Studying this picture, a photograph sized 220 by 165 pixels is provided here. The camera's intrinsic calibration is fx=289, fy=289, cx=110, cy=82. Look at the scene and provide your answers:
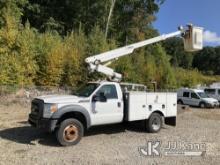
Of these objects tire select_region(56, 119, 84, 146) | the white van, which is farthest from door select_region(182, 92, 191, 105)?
tire select_region(56, 119, 84, 146)

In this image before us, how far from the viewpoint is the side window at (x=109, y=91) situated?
9.25 meters

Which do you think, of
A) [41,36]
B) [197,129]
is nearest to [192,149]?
[197,129]

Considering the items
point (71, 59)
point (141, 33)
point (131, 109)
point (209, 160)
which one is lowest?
point (209, 160)

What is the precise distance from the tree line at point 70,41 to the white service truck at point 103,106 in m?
7.78

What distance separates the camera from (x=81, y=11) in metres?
32.3

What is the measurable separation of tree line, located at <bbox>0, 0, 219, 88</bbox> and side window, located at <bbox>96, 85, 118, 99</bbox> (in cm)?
856

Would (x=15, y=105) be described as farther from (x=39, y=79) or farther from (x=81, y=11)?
(x=81, y=11)

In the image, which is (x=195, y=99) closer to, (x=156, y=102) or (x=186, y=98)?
(x=186, y=98)

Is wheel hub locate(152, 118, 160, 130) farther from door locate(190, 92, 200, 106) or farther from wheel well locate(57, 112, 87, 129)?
Result: door locate(190, 92, 200, 106)

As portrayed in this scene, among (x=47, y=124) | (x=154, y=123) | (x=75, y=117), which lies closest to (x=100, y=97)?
(x=75, y=117)

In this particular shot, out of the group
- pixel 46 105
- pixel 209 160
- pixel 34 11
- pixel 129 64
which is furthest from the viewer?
pixel 34 11

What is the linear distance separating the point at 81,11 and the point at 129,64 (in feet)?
38.0

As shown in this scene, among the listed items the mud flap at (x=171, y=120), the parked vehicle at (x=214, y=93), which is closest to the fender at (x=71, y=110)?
the mud flap at (x=171, y=120)

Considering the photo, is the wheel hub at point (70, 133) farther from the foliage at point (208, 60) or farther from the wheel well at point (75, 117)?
the foliage at point (208, 60)
